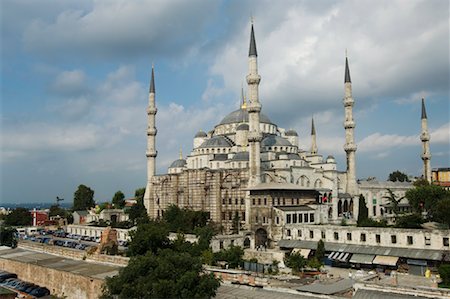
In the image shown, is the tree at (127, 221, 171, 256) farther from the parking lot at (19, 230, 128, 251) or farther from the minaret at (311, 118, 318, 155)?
the minaret at (311, 118, 318, 155)

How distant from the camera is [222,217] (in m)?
42.0

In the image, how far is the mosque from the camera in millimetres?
34812

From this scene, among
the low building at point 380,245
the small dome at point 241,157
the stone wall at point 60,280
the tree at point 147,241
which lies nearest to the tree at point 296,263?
the low building at point 380,245

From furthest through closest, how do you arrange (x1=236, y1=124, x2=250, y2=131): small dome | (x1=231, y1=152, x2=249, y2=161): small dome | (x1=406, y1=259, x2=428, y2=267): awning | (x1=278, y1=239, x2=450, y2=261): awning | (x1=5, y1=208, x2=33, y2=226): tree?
(x1=5, y1=208, x2=33, y2=226): tree → (x1=236, y1=124, x2=250, y2=131): small dome → (x1=231, y1=152, x2=249, y2=161): small dome → (x1=406, y1=259, x2=428, y2=267): awning → (x1=278, y1=239, x2=450, y2=261): awning

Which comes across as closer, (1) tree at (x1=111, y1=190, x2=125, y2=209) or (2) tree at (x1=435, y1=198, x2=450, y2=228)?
(2) tree at (x1=435, y1=198, x2=450, y2=228)

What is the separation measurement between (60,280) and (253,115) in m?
22.7

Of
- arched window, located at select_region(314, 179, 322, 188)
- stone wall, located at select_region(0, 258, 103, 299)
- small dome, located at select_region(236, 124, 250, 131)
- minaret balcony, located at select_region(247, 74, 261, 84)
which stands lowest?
stone wall, located at select_region(0, 258, 103, 299)

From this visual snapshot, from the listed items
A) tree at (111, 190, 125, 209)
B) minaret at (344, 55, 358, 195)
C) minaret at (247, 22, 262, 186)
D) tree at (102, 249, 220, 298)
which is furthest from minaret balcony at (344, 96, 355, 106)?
tree at (111, 190, 125, 209)

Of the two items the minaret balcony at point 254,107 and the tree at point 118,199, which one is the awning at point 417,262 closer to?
the minaret balcony at point 254,107

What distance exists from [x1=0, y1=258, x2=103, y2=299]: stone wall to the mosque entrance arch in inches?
629

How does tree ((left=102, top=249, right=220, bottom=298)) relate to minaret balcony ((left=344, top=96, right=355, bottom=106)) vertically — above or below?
below

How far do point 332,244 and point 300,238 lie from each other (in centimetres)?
287

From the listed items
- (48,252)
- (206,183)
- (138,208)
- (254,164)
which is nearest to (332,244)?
(254,164)

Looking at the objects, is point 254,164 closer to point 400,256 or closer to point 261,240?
point 261,240
